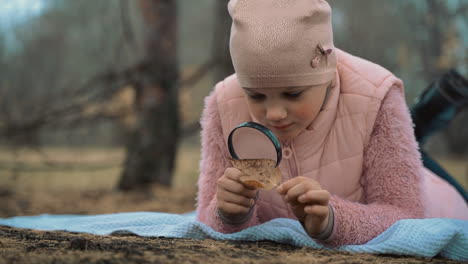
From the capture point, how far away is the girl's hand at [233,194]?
1697mm

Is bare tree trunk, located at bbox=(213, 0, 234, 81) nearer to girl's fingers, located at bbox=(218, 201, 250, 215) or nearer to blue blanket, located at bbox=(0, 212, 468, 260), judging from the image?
blue blanket, located at bbox=(0, 212, 468, 260)

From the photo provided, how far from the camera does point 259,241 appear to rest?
1.80m

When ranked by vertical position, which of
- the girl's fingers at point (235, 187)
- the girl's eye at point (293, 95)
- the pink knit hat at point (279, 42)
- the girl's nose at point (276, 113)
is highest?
the pink knit hat at point (279, 42)

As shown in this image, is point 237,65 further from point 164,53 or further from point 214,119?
point 164,53

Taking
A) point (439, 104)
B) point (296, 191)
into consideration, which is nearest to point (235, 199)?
point (296, 191)

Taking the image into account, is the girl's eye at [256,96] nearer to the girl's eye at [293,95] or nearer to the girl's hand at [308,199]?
the girl's eye at [293,95]

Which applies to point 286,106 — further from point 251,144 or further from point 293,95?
point 251,144

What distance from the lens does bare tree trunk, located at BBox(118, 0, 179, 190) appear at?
5.17 meters

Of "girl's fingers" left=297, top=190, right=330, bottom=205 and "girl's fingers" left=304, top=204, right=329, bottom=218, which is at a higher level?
"girl's fingers" left=297, top=190, right=330, bottom=205

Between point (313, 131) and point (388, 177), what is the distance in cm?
32

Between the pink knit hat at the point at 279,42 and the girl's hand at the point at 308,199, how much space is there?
0.34 metres

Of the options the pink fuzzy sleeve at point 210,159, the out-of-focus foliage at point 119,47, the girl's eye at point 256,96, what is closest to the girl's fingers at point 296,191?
the girl's eye at point 256,96

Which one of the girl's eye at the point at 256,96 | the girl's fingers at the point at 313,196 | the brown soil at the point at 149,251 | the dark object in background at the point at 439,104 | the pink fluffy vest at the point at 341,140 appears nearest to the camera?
the brown soil at the point at 149,251

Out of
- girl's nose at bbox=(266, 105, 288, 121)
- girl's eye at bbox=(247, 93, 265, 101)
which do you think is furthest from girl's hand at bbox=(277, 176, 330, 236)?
girl's eye at bbox=(247, 93, 265, 101)
